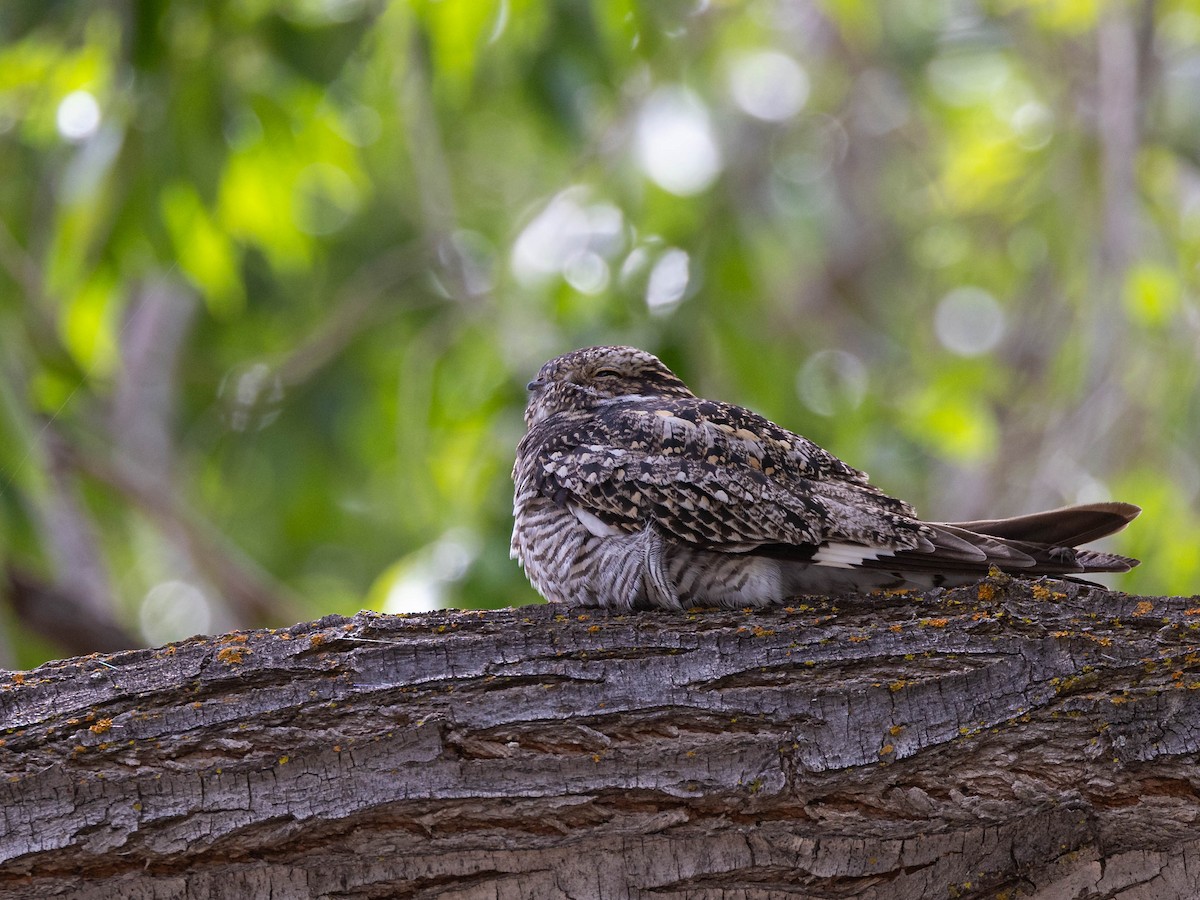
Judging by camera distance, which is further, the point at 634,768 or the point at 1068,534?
the point at 1068,534

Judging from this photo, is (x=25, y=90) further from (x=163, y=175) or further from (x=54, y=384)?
(x=54, y=384)

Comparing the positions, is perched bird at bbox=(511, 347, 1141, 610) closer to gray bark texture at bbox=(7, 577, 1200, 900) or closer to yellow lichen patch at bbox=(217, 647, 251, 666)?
gray bark texture at bbox=(7, 577, 1200, 900)

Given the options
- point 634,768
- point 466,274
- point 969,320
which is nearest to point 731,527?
point 634,768

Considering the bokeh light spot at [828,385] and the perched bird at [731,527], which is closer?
the perched bird at [731,527]

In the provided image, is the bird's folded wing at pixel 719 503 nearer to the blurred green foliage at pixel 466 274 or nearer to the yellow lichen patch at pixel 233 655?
the yellow lichen patch at pixel 233 655

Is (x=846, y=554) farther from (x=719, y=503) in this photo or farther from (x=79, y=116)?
(x=79, y=116)

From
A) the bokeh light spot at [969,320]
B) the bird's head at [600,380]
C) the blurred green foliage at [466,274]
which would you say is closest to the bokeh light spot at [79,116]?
the blurred green foliage at [466,274]

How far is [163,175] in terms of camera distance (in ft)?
19.4

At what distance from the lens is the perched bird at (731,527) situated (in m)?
2.59

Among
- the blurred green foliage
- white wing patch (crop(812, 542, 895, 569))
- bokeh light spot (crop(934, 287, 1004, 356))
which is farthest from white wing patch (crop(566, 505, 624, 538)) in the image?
bokeh light spot (crop(934, 287, 1004, 356))

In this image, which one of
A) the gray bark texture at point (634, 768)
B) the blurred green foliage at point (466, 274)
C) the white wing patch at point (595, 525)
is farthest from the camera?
the blurred green foliage at point (466, 274)

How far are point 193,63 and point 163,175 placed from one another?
0.63 meters

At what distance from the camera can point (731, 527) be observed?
2619mm

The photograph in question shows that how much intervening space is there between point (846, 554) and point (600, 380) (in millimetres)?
1116
